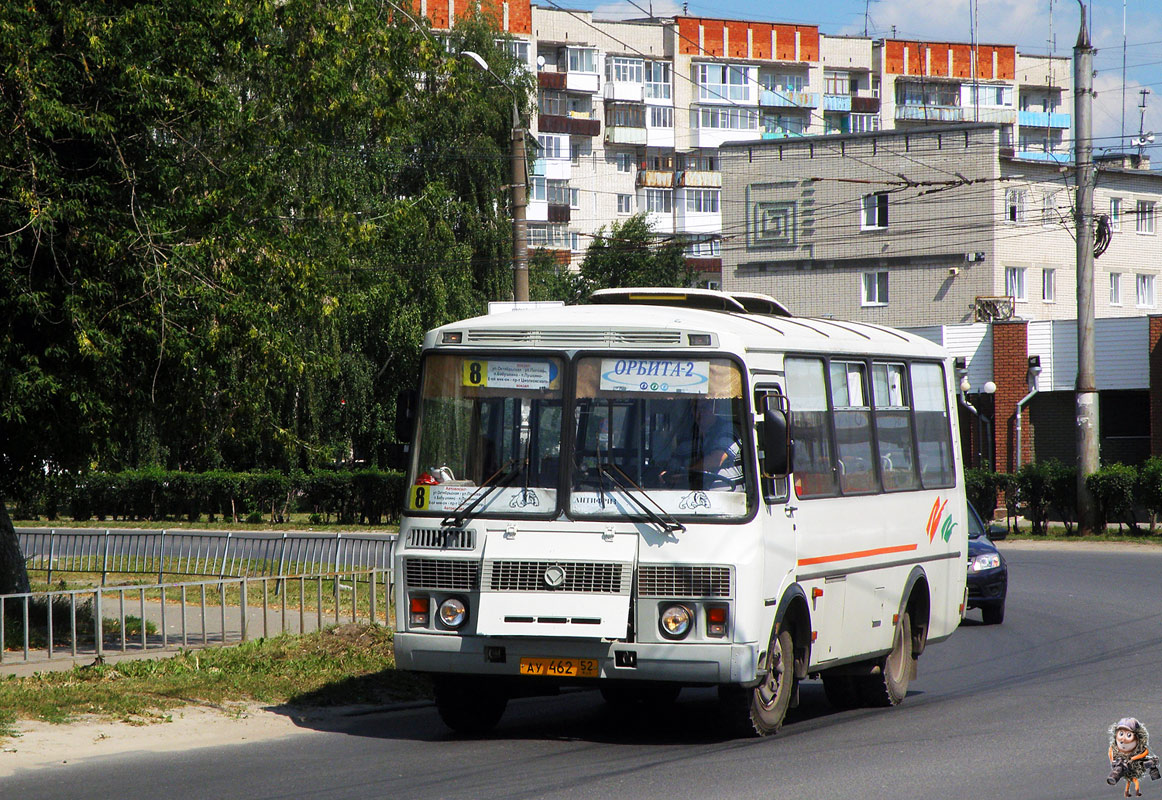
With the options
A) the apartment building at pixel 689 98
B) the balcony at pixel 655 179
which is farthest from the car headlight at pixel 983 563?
the balcony at pixel 655 179

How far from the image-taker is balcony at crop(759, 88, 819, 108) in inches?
3787

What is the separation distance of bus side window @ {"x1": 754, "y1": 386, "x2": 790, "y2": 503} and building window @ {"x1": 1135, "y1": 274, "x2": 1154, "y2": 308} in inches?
2064

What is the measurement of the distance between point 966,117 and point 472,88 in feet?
290

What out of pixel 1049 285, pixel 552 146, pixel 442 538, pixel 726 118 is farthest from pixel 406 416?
pixel 726 118

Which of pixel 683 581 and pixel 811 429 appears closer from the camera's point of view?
pixel 683 581

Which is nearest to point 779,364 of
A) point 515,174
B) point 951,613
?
point 951,613

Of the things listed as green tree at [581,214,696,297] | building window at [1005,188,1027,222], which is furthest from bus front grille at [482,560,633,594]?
green tree at [581,214,696,297]

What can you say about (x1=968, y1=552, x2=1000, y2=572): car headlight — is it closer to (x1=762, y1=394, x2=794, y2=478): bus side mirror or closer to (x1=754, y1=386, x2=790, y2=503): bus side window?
(x1=754, y1=386, x2=790, y2=503): bus side window

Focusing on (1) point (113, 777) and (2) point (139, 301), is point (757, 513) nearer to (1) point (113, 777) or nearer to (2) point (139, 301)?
(1) point (113, 777)

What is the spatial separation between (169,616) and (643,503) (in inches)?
421

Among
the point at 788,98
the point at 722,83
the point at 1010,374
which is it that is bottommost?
the point at 1010,374

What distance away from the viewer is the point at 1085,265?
108 feet

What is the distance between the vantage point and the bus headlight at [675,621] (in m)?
9.34

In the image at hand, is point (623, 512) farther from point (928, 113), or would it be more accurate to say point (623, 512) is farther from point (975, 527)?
point (928, 113)
